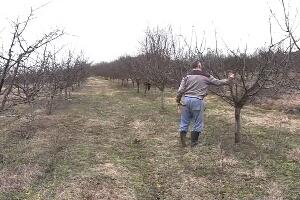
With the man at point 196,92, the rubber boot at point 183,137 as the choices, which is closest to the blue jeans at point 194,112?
the man at point 196,92

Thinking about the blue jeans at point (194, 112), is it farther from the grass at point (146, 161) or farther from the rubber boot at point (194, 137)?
the grass at point (146, 161)

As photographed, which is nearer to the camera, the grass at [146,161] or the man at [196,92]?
the grass at [146,161]

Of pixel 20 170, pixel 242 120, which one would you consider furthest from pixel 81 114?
pixel 20 170

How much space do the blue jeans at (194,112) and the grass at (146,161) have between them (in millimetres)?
626

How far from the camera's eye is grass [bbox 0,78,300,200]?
729 cm

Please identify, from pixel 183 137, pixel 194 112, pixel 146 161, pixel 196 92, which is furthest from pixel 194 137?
pixel 146 161

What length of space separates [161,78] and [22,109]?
7428 millimetres

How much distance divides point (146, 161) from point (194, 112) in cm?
162

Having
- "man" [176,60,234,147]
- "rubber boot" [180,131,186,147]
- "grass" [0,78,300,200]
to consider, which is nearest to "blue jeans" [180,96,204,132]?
"man" [176,60,234,147]

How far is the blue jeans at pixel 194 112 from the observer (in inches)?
380

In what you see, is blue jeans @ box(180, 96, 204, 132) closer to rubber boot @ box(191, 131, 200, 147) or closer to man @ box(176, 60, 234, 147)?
man @ box(176, 60, 234, 147)

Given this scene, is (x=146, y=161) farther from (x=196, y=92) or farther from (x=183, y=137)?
(x=196, y=92)

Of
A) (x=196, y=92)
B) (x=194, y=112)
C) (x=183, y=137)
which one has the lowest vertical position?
(x=183, y=137)

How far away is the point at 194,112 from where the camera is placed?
971cm
